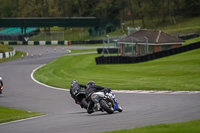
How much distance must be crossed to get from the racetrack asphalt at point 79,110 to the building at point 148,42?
67.5 ft

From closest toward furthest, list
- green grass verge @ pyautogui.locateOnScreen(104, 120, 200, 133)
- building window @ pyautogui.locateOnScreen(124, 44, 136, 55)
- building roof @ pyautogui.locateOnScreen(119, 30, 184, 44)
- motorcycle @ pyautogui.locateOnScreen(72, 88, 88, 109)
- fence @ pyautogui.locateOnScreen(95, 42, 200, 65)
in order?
green grass verge @ pyautogui.locateOnScreen(104, 120, 200, 133), motorcycle @ pyautogui.locateOnScreen(72, 88, 88, 109), fence @ pyautogui.locateOnScreen(95, 42, 200, 65), building roof @ pyautogui.locateOnScreen(119, 30, 184, 44), building window @ pyautogui.locateOnScreen(124, 44, 136, 55)

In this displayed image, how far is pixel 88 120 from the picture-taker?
45.1 ft

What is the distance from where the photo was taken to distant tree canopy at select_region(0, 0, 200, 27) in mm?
101312

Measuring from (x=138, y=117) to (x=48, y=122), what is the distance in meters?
3.14

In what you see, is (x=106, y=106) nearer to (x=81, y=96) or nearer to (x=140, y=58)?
(x=81, y=96)

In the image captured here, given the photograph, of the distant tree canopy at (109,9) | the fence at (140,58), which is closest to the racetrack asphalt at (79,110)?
the fence at (140,58)

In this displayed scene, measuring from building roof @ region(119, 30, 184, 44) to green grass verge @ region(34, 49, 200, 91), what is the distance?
5.82 metres

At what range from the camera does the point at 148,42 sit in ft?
165

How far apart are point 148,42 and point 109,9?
7195 cm

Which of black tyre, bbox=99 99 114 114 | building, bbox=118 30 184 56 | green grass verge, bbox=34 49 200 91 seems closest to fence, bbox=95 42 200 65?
green grass verge, bbox=34 49 200 91

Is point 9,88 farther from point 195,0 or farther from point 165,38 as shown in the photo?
point 195,0

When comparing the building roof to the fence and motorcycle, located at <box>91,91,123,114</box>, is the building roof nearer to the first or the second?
the fence

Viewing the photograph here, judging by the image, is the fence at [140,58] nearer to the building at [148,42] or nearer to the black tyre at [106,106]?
the building at [148,42]

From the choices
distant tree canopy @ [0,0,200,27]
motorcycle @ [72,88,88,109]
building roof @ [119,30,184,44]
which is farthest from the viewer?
distant tree canopy @ [0,0,200,27]
